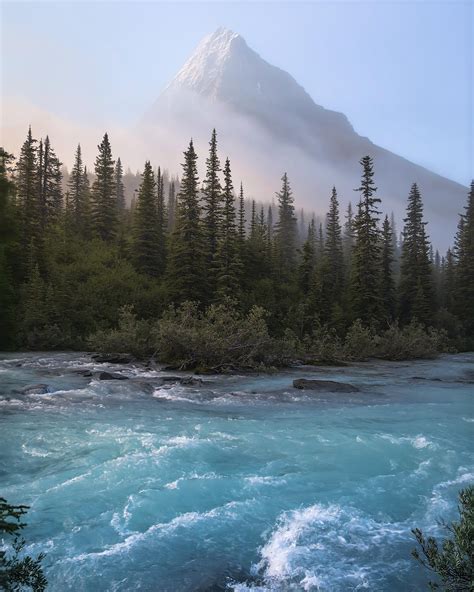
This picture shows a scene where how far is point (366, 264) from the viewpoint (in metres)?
52.7

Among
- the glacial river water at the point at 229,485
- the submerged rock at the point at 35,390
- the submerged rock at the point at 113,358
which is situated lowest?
the glacial river water at the point at 229,485

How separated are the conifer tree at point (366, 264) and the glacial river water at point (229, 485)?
32674 mm

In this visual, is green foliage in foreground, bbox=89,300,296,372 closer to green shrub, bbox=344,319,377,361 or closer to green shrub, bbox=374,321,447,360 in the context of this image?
green shrub, bbox=344,319,377,361

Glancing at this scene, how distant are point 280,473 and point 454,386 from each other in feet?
54.7

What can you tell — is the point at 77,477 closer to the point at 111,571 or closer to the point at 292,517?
the point at 111,571

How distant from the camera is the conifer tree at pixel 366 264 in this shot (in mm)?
50719

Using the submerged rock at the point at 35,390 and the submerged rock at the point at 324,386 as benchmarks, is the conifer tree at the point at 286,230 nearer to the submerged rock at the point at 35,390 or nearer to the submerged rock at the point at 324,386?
the submerged rock at the point at 324,386

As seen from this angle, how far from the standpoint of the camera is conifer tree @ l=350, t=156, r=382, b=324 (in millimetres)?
50719

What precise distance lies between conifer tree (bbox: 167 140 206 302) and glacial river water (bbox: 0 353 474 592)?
2714cm

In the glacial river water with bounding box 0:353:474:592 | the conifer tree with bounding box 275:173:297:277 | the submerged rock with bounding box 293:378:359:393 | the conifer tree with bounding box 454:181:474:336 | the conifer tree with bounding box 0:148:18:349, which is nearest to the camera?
the glacial river water with bounding box 0:353:474:592

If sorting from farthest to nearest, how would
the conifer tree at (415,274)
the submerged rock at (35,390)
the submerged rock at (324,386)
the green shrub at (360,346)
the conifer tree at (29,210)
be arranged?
the conifer tree at (415,274)
the conifer tree at (29,210)
the green shrub at (360,346)
the submerged rock at (324,386)
the submerged rock at (35,390)

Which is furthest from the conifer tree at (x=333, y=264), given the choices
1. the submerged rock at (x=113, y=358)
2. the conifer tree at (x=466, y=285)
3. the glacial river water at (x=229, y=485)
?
the glacial river water at (x=229, y=485)

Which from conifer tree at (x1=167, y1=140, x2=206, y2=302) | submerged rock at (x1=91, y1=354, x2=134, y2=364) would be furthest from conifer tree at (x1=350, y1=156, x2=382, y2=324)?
submerged rock at (x1=91, y1=354, x2=134, y2=364)

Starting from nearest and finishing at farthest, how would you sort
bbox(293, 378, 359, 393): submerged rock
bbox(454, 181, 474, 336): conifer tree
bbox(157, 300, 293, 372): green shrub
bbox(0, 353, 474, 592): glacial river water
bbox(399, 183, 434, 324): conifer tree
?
bbox(0, 353, 474, 592): glacial river water
bbox(293, 378, 359, 393): submerged rock
bbox(157, 300, 293, 372): green shrub
bbox(399, 183, 434, 324): conifer tree
bbox(454, 181, 474, 336): conifer tree
